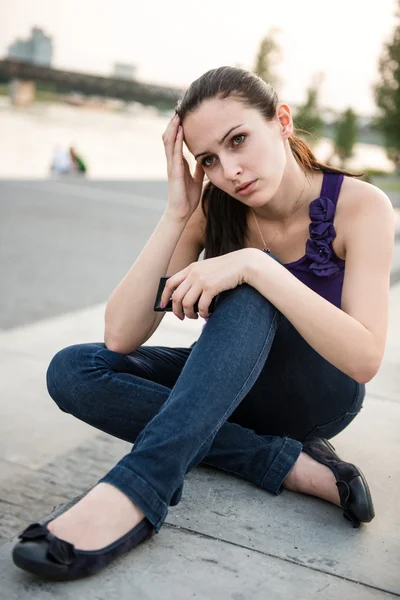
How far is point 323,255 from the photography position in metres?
2.17

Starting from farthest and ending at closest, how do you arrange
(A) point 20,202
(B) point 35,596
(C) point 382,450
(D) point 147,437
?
(A) point 20,202 < (C) point 382,450 < (D) point 147,437 < (B) point 35,596

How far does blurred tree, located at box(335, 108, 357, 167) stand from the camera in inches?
1727

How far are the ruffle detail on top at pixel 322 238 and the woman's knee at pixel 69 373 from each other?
74cm

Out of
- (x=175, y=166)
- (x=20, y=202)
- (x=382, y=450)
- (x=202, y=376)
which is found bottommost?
(x=20, y=202)

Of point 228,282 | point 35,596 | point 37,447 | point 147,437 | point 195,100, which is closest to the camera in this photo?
point 35,596

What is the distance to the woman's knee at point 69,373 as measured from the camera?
203cm

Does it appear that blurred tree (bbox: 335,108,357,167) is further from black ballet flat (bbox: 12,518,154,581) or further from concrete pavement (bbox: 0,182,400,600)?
black ballet flat (bbox: 12,518,154,581)

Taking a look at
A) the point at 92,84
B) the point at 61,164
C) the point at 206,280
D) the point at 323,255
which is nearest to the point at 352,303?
the point at 323,255

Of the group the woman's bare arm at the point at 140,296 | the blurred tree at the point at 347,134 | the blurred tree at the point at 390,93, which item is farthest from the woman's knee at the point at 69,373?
the blurred tree at the point at 347,134

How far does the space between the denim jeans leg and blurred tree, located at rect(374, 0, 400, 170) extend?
107 ft

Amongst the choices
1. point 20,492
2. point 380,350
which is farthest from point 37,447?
point 380,350

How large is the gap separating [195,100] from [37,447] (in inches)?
58.2

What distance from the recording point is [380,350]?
189cm

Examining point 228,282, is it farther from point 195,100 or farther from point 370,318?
point 195,100
